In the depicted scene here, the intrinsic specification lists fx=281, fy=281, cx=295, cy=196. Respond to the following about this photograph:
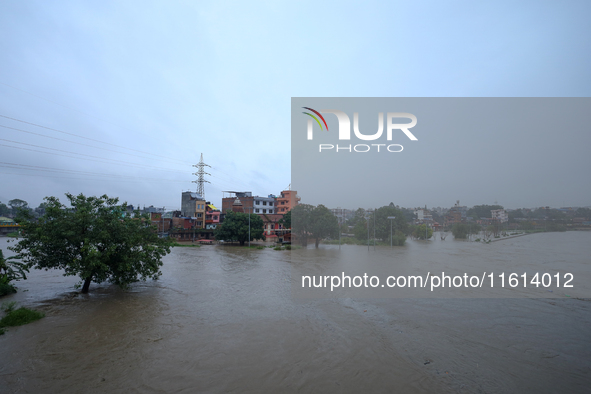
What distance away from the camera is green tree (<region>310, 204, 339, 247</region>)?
27.6 m

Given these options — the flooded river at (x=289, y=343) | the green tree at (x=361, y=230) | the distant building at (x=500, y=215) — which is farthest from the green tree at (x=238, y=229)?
the distant building at (x=500, y=215)

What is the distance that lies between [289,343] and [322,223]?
2100 centimetres

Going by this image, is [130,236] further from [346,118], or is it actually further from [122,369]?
[346,118]

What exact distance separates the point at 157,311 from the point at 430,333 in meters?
8.16

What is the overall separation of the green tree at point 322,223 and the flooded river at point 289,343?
53.2 feet

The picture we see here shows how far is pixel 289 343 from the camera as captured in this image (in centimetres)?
670

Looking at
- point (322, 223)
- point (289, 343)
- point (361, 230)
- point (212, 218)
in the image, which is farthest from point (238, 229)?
point (289, 343)

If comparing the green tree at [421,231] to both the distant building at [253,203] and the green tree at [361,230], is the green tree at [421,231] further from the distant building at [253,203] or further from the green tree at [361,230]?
the distant building at [253,203]

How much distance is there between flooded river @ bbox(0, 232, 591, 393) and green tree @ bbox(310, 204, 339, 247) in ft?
53.2

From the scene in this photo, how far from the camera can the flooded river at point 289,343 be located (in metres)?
5.02

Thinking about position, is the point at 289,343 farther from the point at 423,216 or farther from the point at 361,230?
the point at 423,216

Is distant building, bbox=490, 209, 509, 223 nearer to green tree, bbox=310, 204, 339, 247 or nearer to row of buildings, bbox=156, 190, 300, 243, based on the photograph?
green tree, bbox=310, 204, 339, 247

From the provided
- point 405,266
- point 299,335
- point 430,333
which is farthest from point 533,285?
point 299,335

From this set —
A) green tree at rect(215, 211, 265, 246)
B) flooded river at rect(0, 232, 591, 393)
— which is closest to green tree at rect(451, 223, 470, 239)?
green tree at rect(215, 211, 265, 246)
